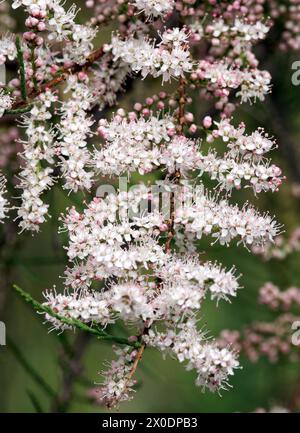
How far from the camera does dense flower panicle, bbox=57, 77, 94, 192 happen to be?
168cm

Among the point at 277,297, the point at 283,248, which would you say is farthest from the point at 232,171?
the point at 283,248

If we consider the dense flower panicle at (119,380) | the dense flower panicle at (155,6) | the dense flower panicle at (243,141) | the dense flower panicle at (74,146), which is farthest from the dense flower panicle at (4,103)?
the dense flower panicle at (119,380)

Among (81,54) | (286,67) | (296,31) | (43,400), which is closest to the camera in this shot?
(81,54)

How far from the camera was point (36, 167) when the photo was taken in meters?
1.71

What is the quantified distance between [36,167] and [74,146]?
11 cm

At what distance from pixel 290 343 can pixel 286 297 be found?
0.18 metres

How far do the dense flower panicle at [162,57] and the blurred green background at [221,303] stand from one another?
40cm

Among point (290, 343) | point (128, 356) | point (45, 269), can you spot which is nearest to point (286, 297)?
point (290, 343)

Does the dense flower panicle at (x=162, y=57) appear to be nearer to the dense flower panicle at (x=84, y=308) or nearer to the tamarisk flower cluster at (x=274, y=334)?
the dense flower panicle at (x=84, y=308)

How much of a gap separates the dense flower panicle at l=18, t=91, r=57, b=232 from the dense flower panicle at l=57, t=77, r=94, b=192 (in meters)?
0.04

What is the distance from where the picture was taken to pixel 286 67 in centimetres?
300

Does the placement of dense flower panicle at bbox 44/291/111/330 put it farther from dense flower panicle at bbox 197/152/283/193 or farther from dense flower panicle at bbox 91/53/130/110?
dense flower panicle at bbox 91/53/130/110

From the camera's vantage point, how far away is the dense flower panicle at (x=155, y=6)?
1738 millimetres
